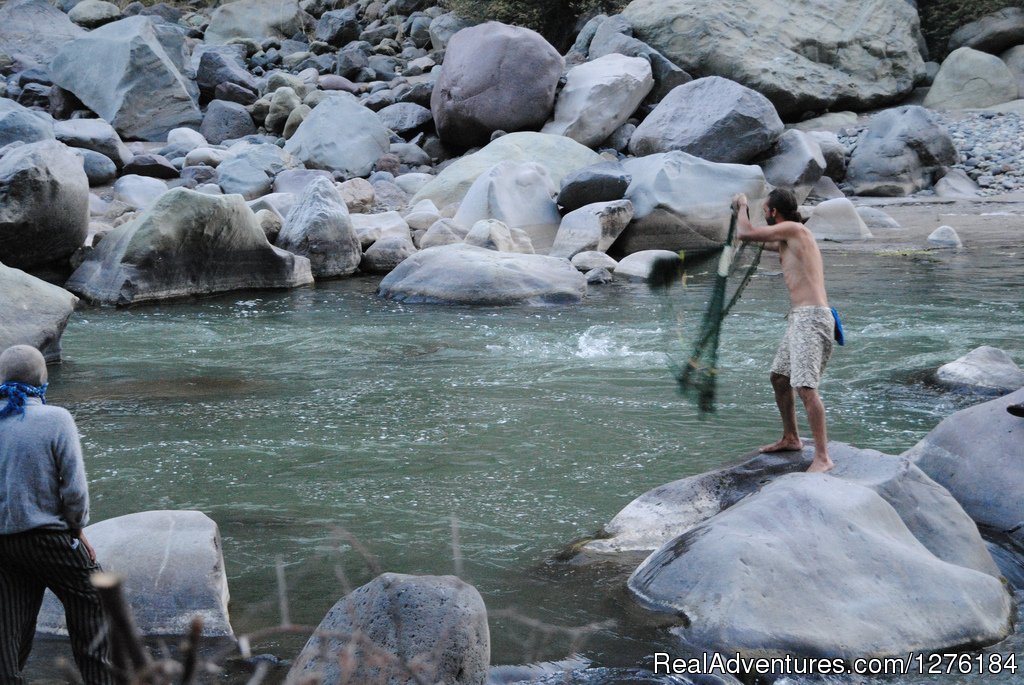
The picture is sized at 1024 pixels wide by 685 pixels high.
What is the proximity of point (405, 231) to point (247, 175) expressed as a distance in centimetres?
374

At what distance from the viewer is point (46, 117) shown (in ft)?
64.3

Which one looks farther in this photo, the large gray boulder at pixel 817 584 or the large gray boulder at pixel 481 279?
the large gray boulder at pixel 481 279

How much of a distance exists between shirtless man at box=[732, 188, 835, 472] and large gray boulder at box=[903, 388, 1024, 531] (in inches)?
32.4

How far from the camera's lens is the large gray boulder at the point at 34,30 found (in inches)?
1091

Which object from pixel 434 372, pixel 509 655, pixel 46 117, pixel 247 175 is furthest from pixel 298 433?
pixel 46 117

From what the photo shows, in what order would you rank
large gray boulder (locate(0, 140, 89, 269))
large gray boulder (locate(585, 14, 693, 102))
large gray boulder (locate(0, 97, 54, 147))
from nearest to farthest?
large gray boulder (locate(0, 140, 89, 269)), large gray boulder (locate(0, 97, 54, 147)), large gray boulder (locate(585, 14, 693, 102))

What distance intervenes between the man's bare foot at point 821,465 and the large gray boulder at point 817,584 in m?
Result: 0.54

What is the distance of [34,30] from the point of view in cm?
2817

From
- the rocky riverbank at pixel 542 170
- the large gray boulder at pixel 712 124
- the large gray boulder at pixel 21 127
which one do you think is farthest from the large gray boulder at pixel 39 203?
the large gray boulder at pixel 712 124

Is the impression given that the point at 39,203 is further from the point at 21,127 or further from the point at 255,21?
the point at 255,21

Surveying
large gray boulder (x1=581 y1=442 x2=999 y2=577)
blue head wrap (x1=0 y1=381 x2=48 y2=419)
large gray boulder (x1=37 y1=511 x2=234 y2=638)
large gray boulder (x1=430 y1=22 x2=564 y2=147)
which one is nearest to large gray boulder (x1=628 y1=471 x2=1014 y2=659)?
large gray boulder (x1=581 y1=442 x2=999 y2=577)

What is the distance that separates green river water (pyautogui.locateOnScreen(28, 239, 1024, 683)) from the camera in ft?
18.7

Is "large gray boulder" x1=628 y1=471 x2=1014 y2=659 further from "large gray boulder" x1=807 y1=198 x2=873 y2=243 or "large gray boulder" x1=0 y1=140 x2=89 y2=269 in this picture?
"large gray boulder" x1=807 y1=198 x2=873 y2=243

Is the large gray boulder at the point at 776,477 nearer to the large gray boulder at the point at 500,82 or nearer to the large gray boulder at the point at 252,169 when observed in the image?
the large gray boulder at the point at 252,169
